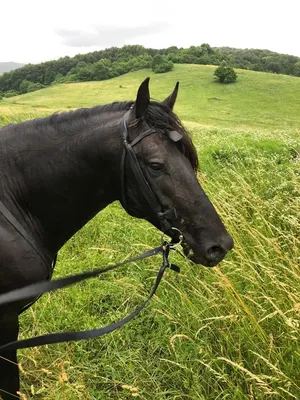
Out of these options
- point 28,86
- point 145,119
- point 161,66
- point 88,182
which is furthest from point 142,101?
point 28,86

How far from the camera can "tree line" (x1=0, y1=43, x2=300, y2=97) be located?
273 ft

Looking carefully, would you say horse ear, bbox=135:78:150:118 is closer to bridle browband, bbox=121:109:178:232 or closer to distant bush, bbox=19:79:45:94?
bridle browband, bbox=121:109:178:232

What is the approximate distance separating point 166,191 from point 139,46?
122415 mm

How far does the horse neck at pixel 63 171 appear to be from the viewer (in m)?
2.48

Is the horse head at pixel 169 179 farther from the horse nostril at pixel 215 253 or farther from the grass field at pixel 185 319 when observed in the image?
the grass field at pixel 185 319

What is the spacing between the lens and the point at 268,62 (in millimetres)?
89375

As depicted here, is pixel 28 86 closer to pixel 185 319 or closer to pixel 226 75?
pixel 226 75

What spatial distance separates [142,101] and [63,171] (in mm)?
744

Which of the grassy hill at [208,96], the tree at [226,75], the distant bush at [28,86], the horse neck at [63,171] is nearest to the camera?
the horse neck at [63,171]

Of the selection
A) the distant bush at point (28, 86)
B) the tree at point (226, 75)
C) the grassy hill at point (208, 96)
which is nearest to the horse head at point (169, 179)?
the grassy hill at point (208, 96)

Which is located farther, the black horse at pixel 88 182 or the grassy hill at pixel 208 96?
the grassy hill at pixel 208 96

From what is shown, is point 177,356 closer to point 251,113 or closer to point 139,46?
point 251,113

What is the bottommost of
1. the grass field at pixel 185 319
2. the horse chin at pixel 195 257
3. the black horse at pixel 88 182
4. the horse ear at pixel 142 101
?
the grass field at pixel 185 319

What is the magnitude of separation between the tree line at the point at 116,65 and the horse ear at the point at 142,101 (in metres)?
76.2
